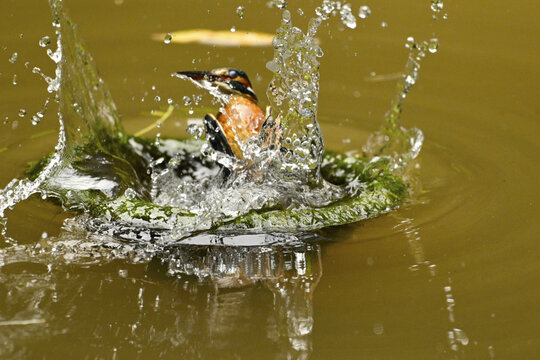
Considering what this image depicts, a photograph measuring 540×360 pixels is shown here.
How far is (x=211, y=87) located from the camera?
7.16 feet

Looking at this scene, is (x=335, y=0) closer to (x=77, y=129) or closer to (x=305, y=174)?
(x=305, y=174)

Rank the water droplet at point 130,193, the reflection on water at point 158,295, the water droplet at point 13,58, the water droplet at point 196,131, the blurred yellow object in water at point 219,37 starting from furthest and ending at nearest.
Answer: the blurred yellow object in water at point 219,37
the water droplet at point 13,58
the water droplet at point 196,131
the water droplet at point 130,193
the reflection on water at point 158,295

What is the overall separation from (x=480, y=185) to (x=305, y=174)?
490 mm

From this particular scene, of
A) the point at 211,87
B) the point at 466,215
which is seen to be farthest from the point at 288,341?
the point at 211,87

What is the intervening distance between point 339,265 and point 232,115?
1.85ft

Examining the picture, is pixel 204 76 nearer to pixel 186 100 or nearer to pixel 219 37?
pixel 186 100

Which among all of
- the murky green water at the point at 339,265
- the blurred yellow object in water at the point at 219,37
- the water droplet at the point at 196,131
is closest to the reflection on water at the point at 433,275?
the murky green water at the point at 339,265

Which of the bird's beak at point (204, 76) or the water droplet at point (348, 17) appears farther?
the water droplet at point (348, 17)

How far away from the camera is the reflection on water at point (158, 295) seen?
4.89 ft

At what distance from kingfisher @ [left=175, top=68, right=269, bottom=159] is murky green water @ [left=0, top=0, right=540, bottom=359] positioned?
375 mm

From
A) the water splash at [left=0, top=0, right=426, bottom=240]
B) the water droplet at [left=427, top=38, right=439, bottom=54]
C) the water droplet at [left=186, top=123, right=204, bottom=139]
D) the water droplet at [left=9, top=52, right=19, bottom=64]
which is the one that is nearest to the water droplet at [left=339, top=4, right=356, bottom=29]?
the water splash at [left=0, top=0, right=426, bottom=240]

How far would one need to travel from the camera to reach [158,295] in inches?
65.3

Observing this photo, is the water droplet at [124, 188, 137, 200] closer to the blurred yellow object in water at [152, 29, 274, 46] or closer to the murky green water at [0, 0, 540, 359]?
the murky green water at [0, 0, 540, 359]

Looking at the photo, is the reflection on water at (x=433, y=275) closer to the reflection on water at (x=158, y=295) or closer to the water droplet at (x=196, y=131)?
the reflection on water at (x=158, y=295)
